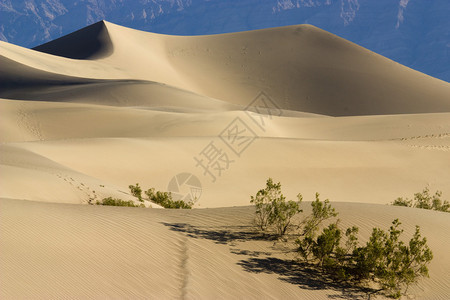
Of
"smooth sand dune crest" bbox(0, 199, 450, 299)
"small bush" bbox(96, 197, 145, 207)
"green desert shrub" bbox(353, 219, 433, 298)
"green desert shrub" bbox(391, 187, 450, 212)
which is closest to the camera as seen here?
"smooth sand dune crest" bbox(0, 199, 450, 299)

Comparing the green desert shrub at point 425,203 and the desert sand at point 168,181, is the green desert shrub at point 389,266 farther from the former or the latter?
the green desert shrub at point 425,203

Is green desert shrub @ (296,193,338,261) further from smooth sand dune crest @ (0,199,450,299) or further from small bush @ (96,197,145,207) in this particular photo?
small bush @ (96,197,145,207)

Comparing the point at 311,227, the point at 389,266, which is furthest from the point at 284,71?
the point at 389,266

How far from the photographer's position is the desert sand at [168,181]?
5766mm

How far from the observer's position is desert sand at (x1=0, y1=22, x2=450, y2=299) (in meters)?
5.77

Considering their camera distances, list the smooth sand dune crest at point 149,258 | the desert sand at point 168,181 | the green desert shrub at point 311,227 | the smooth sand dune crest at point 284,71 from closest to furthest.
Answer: the smooth sand dune crest at point 149,258 → the desert sand at point 168,181 → the green desert shrub at point 311,227 → the smooth sand dune crest at point 284,71

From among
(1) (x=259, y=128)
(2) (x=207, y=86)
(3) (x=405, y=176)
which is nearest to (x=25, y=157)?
(3) (x=405, y=176)

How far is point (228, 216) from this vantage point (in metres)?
8.30

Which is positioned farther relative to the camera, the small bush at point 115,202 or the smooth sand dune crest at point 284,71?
the smooth sand dune crest at point 284,71

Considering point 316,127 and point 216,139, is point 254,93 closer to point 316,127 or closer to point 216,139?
point 316,127

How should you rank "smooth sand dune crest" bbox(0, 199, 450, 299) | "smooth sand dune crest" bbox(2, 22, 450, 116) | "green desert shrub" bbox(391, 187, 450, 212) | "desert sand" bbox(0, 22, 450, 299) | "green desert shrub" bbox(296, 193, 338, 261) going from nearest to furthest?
"smooth sand dune crest" bbox(0, 199, 450, 299) < "desert sand" bbox(0, 22, 450, 299) < "green desert shrub" bbox(296, 193, 338, 261) < "green desert shrub" bbox(391, 187, 450, 212) < "smooth sand dune crest" bbox(2, 22, 450, 116)

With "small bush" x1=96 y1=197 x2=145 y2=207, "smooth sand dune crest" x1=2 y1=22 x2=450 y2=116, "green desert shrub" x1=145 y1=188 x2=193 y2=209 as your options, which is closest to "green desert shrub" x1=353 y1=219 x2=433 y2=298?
"small bush" x1=96 y1=197 x2=145 y2=207

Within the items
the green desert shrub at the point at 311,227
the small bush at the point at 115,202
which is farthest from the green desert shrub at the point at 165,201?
the green desert shrub at the point at 311,227

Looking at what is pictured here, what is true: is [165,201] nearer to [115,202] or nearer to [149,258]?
[115,202]
